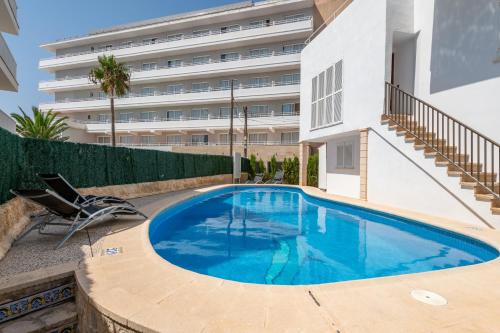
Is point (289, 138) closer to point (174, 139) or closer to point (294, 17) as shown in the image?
point (294, 17)

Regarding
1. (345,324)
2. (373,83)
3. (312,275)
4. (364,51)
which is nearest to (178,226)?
(312,275)

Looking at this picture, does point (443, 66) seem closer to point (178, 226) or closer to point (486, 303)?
point (486, 303)

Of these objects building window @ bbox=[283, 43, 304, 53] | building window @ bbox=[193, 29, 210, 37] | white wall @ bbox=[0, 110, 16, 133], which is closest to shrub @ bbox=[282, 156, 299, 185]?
building window @ bbox=[283, 43, 304, 53]

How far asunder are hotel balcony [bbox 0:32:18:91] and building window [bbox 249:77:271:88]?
21.7m

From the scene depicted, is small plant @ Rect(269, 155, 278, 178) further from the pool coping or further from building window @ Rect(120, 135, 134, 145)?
building window @ Rect(120, 135, 134, 145)

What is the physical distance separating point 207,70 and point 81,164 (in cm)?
2484

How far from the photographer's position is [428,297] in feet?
9.98

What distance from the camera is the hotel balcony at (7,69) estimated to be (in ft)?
39.7

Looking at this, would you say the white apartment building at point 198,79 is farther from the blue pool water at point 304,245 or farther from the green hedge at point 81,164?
the blue pool water at point 304,245

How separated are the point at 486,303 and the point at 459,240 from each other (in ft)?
13.3

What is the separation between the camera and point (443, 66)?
31.4ft

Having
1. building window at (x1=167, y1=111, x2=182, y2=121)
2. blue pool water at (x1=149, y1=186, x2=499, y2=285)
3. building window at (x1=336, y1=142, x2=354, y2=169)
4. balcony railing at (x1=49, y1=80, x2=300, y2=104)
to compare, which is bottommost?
blue pool water at (x1=149, y1=186, x2=499, y2=285)

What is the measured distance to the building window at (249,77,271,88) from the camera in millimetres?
30445

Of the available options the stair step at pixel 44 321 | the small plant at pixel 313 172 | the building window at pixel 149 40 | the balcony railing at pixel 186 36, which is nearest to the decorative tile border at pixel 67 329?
the stair step at pixel 44 321
